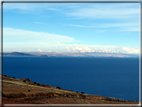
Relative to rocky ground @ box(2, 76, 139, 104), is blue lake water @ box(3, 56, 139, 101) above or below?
above

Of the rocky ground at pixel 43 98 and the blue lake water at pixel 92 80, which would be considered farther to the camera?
the blue lake water at pixel 92 80

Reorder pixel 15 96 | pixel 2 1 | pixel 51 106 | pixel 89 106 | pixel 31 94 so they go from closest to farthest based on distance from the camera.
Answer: pixel 2 1, pixel 51 106, pixel 89 106, pixel 15 96, pixel 31 94

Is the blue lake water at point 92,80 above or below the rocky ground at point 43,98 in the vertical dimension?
above

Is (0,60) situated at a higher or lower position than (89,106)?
higher

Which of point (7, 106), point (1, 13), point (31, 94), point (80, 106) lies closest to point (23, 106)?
point (7, 106)

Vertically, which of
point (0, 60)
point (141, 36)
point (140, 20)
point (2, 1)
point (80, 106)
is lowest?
point (80, 106)

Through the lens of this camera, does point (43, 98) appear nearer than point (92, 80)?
Yes

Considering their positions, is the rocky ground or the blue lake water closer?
the rocky ground

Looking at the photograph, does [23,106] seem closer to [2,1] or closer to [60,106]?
[60,106]

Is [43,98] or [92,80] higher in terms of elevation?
[92,80]

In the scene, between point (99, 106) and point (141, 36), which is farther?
point (99, 106)

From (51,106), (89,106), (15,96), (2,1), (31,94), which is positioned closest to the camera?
(2,1)
